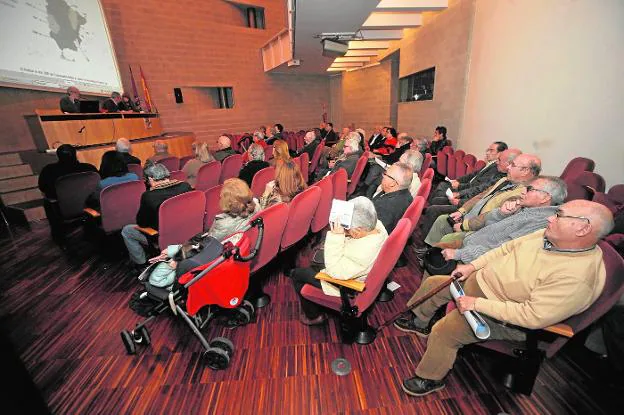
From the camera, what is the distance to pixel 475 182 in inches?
127

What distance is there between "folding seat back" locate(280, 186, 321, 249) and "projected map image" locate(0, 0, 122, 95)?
601 centimetres

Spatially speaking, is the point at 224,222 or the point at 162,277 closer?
the point at 162,277

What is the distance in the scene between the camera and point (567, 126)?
3.21m

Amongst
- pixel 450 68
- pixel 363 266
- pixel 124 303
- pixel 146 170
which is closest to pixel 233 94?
pixel 450 68

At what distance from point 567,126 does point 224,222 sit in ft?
13.3

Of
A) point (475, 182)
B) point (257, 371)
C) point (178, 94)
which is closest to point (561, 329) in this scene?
point (257, 371)

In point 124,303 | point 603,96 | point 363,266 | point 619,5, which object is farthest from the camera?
point 603,96

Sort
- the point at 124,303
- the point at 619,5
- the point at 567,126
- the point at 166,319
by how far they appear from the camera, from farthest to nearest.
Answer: the point at 567,126 < the point at 619,5 < the point at 124,303 < the point at 166,319

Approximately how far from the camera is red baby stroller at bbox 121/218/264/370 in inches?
60.6

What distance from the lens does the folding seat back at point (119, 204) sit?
8.61 feet

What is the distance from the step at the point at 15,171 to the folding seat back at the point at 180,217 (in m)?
4.55

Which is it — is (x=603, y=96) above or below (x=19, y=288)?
above

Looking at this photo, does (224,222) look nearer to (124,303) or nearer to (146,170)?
(146,170)

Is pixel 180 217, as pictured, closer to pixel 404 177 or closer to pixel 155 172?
pixel 155 172
